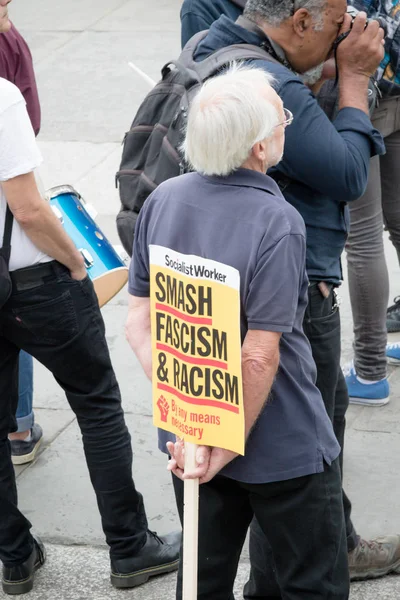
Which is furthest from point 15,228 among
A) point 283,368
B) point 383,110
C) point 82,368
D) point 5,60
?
point 383,110

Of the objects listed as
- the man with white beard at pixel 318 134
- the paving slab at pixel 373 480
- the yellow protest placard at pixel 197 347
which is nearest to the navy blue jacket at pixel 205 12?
the man with white beard at pixel 318 134

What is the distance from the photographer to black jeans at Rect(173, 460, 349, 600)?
2586 millimetres

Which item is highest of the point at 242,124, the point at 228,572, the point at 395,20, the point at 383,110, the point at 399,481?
the point at 242,124

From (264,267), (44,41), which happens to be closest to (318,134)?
(264,267)

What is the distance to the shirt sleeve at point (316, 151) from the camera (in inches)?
111

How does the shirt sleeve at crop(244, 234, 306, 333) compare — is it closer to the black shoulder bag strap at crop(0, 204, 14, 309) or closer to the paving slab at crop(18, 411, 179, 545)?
the black shoulder bag strap at crop(0, 204, 14, 309)

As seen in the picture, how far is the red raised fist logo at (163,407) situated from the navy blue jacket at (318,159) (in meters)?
0.70

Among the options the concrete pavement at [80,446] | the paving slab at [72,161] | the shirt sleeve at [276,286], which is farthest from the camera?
the paving slab at [72,161]

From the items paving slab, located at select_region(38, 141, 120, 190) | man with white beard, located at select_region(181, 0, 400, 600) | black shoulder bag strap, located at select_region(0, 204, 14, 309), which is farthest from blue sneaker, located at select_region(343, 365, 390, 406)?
paving slab, located at select_region(38, 141, 120, 190)

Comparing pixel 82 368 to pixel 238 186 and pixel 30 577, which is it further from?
pixel 238 186

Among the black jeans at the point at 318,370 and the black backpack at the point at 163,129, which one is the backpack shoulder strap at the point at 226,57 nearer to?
the black backpack at the point at 163,129

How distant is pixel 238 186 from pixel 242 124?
0.50 feet

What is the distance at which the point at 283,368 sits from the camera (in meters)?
2.51

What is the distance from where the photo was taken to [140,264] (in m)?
2.70
